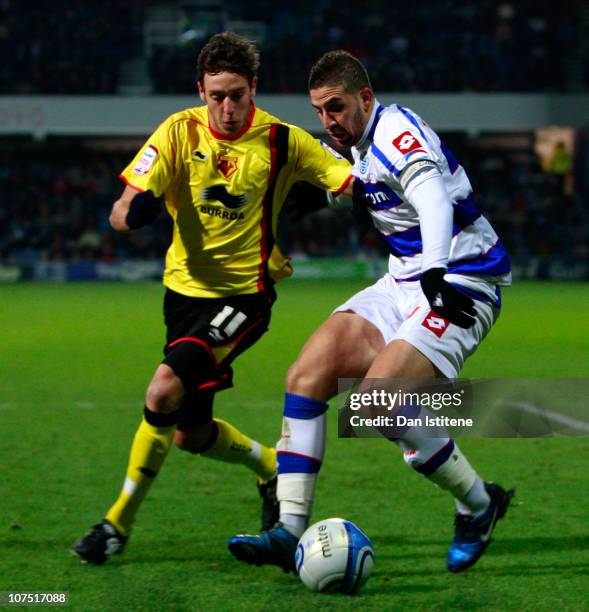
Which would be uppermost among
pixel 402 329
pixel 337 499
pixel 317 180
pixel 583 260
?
pixel 317 180

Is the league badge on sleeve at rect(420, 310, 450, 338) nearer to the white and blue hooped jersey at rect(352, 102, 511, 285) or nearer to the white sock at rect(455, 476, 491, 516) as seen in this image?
the white and blue hooped jersey at rect(352, 102, 511, 285)

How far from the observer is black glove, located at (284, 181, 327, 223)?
17.8ft

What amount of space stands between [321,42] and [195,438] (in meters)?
26.3

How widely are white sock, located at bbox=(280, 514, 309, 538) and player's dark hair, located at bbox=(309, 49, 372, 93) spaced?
1754 millimetres

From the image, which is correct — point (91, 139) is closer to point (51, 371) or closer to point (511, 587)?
point (51, 371)

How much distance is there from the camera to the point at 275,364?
12.0 m

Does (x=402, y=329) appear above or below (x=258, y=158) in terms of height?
below

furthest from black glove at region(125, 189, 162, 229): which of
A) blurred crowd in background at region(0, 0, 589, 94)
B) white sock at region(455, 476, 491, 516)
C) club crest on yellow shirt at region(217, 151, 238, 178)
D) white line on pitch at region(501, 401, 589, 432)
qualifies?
blurred crowd in background at region(0, 0, 589, 94)

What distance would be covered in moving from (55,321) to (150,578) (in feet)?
41.7

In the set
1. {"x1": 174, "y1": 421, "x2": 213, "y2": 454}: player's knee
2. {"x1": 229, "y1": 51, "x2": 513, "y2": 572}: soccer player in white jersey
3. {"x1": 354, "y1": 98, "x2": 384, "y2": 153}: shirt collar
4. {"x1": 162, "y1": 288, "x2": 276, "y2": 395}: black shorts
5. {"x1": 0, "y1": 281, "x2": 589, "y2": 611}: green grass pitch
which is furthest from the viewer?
{"x1": 174, "y1": 421, "x2": 213, "y2": 454}: player's knee

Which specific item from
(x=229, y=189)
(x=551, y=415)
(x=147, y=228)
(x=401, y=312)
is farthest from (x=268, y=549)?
(x=147, y=228)

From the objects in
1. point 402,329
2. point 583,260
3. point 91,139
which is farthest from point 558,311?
point 91,139

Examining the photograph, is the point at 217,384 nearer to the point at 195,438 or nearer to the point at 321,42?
the point at 195,438

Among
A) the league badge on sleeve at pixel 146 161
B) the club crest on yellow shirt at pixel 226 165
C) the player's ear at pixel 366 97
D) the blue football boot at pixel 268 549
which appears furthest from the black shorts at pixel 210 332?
the player's ear at pixel 366 97
